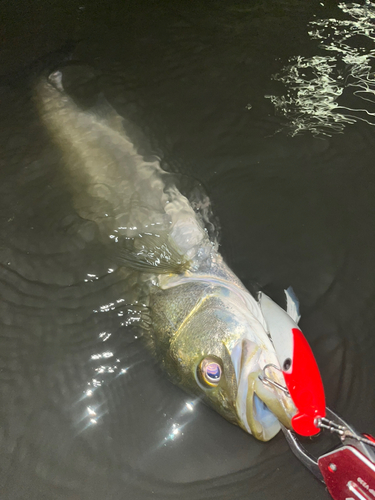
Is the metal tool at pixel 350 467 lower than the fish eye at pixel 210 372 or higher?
lower

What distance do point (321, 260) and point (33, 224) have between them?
2.07m

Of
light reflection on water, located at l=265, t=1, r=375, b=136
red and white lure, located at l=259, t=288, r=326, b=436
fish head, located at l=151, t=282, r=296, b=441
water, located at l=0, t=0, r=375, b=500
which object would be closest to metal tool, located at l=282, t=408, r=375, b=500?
red and white lure, located at l=259, t=288, r=326, b=436

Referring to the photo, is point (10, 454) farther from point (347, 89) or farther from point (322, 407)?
point (347, 89)

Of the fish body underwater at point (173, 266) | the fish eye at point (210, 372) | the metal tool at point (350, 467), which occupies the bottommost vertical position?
the metal tool at point (350, 467)

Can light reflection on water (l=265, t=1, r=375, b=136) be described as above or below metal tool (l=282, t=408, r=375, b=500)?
above

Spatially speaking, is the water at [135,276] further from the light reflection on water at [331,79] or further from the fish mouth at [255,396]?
the fish mouth at [255,396]

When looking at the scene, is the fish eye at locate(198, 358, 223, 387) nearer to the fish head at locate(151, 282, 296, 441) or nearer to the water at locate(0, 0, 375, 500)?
the fish head at locate(151, 282, 296, 441)

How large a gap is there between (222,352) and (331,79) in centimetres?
→ 286

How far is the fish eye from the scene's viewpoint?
5.41ft

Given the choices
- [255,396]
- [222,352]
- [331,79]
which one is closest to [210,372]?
[222,352]

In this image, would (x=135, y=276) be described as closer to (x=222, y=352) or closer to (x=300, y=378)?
(x=222, y=352)

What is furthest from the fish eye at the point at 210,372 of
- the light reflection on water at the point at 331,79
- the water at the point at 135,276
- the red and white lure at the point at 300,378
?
the light reflection on water at the point at 331,79

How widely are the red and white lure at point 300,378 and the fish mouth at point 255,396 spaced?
0.05 meters

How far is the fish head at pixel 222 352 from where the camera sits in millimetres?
1547
